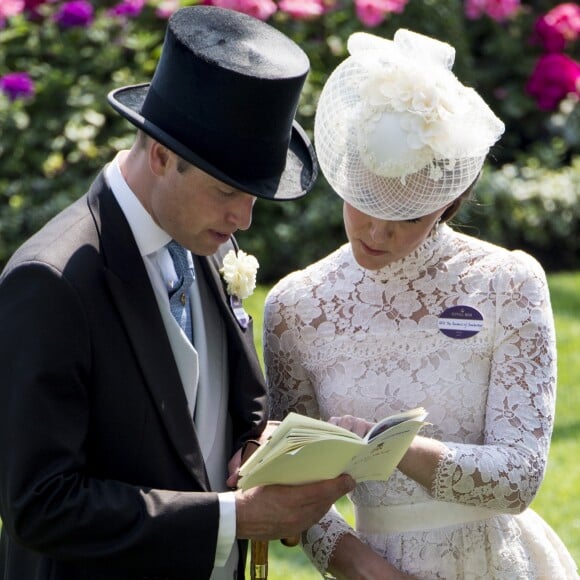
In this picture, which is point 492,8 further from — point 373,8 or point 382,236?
point 382,236

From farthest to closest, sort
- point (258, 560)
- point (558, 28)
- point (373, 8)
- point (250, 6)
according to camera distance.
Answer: point (558, 28) < point (373, 8) < point (250, 6) < point (258, 560)

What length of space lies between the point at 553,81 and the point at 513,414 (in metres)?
6.89

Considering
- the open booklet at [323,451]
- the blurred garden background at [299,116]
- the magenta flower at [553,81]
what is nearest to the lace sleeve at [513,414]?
the open booklet at [323,451]

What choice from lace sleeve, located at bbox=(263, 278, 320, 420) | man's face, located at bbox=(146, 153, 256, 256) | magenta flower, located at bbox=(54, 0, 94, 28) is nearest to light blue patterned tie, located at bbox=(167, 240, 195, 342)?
man's face, located at bbox=(146, 153, 256, 256)

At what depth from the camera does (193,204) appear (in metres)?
2.71

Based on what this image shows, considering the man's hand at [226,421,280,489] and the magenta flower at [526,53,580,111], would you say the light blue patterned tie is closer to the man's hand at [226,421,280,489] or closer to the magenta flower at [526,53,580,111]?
the man's hand at [226,421,280,489]

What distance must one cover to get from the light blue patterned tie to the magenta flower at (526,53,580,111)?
6.97m

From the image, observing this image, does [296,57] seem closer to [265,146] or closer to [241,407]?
[265,146]

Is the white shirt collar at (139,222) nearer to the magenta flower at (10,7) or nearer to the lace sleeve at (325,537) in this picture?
the lace sleeve at (325,537)

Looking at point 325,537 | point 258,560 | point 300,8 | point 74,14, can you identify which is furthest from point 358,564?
point 74,14

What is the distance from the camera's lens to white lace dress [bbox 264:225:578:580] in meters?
2.89

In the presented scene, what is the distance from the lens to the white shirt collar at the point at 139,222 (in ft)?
8.94

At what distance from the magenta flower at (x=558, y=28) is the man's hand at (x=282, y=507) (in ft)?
24.6

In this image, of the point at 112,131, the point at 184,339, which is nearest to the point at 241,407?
the point at 184,339
